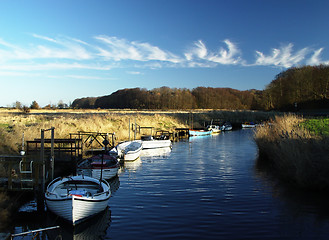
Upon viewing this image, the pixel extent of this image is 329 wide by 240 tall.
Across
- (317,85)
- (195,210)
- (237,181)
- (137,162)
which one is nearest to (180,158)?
(137,162)

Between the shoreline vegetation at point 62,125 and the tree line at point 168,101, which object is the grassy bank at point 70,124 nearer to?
the shoreline vegetation at point 62,125

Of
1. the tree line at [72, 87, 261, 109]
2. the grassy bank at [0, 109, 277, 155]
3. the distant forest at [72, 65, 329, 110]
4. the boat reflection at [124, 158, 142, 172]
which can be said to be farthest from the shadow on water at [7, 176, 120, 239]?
the tree line at [72, 87, 261, 109]

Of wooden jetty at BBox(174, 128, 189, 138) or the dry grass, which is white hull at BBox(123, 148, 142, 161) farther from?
wooden jetty at BBox(174, 128, 189, 138)

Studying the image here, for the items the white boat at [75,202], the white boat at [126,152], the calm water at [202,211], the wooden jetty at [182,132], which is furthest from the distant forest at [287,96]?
the white boat at [75,202]

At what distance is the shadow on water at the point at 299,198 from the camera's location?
14.1m

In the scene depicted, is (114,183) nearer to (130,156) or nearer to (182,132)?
(130,156)

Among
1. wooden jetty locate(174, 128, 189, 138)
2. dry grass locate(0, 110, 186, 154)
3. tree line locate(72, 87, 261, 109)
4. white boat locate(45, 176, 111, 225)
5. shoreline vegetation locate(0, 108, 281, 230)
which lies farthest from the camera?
tree line locate(72, 87, 261, 109)

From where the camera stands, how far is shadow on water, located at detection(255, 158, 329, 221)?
14080 mm

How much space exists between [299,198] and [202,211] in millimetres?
5617

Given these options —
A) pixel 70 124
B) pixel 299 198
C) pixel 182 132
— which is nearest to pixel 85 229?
pixel 299 198

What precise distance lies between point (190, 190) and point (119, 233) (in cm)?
701

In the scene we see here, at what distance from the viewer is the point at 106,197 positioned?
45.9 ft

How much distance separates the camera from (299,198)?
1609cm

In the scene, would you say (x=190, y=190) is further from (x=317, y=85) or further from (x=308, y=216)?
(x=317, y=85)
